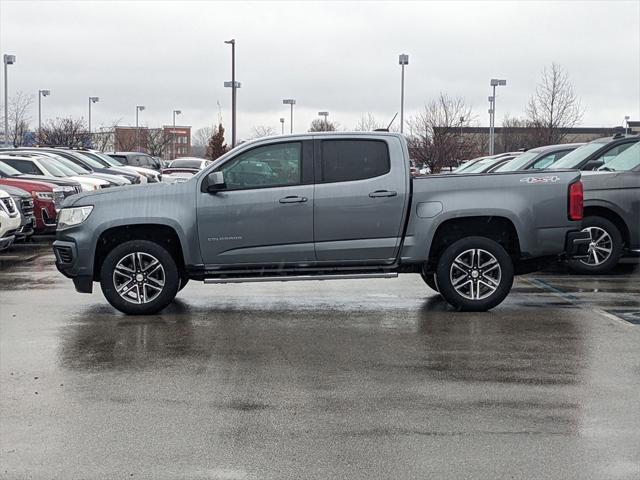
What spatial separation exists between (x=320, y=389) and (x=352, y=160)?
13.2ft

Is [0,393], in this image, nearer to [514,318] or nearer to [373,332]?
[373,332]

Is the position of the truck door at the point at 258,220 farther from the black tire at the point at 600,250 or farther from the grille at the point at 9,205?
the grille at the point at 9,205

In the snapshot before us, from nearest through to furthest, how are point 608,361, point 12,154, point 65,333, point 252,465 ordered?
point 252,465 < point 608,361 < point 65,333 < point 12,154

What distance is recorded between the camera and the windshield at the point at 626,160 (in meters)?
14.1

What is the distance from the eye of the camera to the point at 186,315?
10531 millimetres

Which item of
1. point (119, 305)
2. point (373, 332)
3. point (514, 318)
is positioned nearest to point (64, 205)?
point (119, 305)

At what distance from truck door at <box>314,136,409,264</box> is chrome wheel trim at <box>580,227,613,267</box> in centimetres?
441

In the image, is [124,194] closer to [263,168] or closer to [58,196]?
[263,168]

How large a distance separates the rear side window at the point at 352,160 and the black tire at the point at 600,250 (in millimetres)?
4326

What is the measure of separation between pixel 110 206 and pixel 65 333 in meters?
1.64

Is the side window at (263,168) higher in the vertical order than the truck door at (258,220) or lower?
higher

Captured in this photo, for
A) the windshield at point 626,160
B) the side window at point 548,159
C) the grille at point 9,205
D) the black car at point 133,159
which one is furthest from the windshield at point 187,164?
the windshield at point 626,160

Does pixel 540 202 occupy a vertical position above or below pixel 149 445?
above

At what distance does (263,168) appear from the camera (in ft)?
34.7
